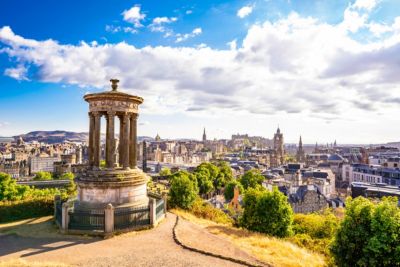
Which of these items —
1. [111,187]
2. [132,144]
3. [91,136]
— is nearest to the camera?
[111,187]

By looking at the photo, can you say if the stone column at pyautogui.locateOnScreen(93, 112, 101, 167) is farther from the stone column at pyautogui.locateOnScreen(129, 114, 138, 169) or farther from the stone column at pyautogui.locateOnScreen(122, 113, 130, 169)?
the stone column at pyautogui.locateOnScreen(129, 114, 138, 169)

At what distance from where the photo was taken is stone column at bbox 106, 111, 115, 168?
20.3 meters

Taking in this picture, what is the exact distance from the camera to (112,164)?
20.2m

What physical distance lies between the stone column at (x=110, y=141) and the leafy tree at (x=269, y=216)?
1298 centimetres

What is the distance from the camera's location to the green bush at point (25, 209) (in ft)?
68.3

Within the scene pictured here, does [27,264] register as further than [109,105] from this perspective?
No


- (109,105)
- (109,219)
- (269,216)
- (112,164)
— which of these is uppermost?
(109,105)

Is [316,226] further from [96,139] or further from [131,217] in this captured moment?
[96,139]

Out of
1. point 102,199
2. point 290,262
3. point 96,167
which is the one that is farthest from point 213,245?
point 96,167

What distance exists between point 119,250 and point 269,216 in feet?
47.7

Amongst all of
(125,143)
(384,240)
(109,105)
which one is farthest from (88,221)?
(384,240)

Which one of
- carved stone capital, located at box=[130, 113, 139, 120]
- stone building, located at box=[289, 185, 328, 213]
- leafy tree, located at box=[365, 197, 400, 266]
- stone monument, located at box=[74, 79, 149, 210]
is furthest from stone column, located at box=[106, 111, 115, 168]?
stone building, located at box=[289, 185, 328, 213]

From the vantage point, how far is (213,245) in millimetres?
15680

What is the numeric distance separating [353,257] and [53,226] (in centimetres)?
1663
